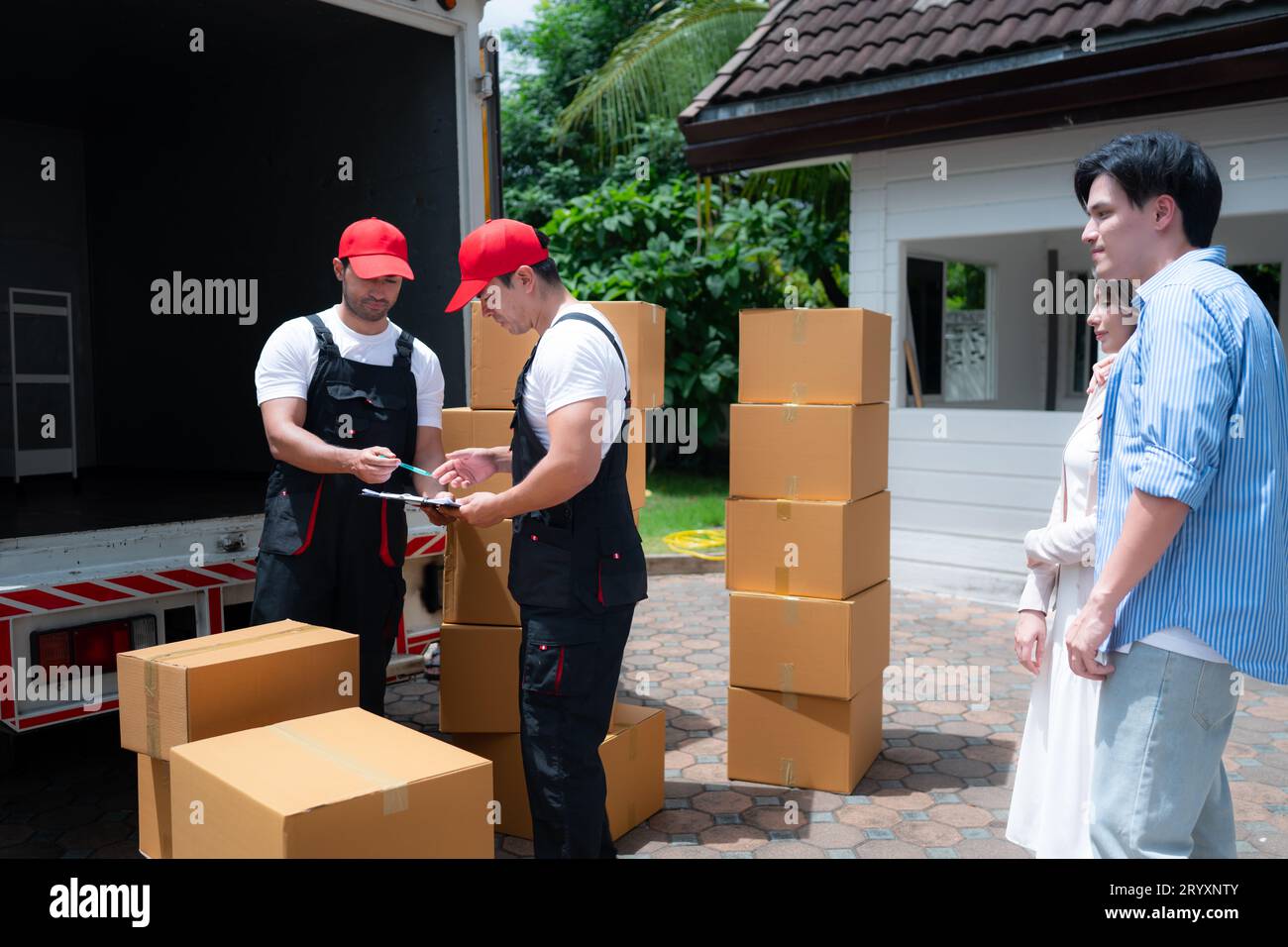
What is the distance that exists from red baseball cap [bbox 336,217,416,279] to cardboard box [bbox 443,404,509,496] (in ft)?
1.88

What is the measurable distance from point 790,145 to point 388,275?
4620mm

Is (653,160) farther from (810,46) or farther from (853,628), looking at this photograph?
(853,628)

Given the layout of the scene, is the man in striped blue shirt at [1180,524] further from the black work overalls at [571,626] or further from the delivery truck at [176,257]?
the delivery truck at [176,257]

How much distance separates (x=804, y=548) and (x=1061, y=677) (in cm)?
151

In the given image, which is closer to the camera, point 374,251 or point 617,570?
point 617,570

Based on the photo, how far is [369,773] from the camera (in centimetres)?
192

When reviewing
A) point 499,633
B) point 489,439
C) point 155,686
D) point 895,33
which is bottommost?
point 499,633

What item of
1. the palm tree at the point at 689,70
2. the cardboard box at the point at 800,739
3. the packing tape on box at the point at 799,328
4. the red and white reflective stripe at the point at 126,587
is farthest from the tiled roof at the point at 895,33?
the red and white reflective stripe at the point at 126,587

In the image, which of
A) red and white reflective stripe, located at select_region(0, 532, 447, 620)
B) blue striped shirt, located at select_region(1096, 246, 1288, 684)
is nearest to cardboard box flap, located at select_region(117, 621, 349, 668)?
red and white reflective stripe, located at select_region(0, 532, 447, 620)

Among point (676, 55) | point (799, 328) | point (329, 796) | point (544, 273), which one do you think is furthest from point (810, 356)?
point (676, 55)

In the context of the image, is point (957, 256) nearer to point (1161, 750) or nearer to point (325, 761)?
point (1161, 750)

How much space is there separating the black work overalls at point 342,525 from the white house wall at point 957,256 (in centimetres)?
421

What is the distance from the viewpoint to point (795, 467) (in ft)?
12.6

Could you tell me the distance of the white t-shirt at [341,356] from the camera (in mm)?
3141
